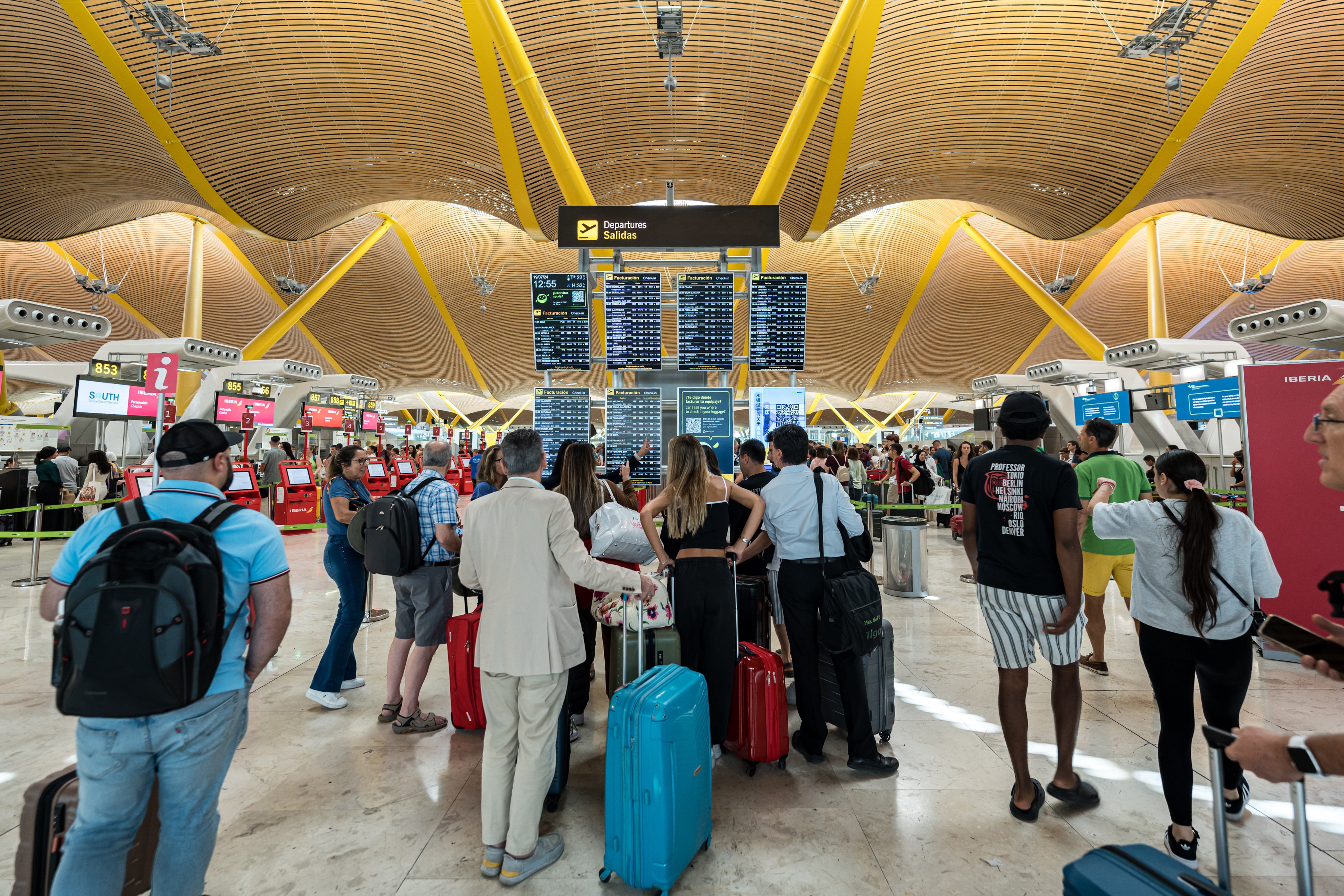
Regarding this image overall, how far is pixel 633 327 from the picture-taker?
6820 millimetres

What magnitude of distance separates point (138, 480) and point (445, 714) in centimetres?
666

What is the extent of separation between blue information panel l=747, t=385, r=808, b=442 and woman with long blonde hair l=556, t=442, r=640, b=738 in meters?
4.17

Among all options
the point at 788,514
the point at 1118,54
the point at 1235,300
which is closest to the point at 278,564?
the point at 788,514

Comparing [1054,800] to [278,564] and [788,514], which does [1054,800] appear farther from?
[278,564]

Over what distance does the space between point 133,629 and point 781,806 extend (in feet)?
8.40

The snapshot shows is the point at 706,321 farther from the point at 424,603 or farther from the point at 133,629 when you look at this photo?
the point at 133,629

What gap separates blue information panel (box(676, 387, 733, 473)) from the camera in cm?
683

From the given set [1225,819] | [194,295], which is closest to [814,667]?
[1225,819]

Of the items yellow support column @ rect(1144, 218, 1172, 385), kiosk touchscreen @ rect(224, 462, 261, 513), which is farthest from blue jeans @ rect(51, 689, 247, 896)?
yellow support column @ rect(1144, 218, 1172, 385)

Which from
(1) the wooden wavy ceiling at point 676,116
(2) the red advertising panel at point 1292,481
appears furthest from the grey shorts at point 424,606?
(1) the wooden wavy ceiling at point 676,116

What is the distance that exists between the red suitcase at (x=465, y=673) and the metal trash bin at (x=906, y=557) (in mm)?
5293

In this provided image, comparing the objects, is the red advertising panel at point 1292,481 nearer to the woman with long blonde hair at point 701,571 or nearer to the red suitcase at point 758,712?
the red suitcase at point 758,712

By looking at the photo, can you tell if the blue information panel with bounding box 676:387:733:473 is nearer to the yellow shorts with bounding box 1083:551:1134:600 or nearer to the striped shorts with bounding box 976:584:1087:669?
the yellow shorts with bounding box 1083:551:1134:600

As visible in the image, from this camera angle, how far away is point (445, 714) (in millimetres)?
4035
